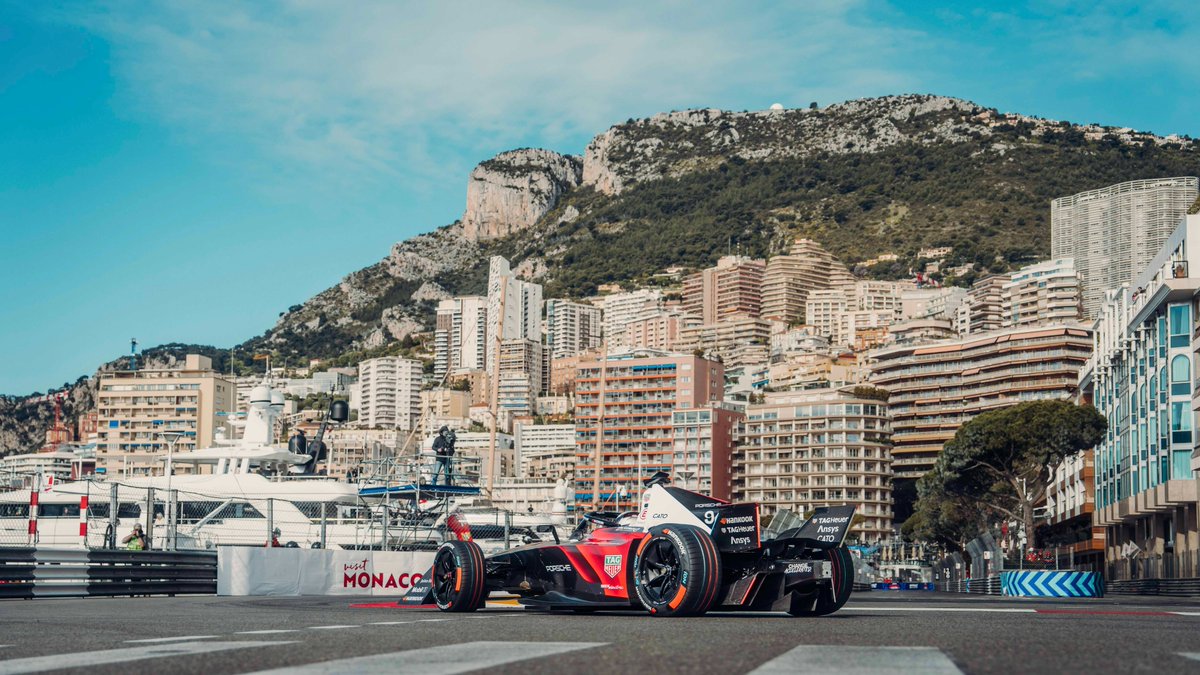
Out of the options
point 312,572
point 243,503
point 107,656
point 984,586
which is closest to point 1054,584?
point 984,586

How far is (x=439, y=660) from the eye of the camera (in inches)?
249

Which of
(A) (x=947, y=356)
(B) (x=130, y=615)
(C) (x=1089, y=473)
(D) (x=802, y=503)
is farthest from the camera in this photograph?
(A) (x=947, y=356)

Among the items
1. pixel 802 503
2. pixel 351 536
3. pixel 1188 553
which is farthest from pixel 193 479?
pixel 802 503

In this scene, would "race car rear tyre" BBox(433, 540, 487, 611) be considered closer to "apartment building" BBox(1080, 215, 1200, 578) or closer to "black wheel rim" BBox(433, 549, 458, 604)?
"black wheel rim" BBox(433, 549, 458, 604)

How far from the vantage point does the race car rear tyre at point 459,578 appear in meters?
14.3

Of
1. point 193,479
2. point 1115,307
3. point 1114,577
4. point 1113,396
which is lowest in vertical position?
point 1114,577

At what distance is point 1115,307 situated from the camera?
63500mm

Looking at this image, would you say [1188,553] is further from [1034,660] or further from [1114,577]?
[1034,660]

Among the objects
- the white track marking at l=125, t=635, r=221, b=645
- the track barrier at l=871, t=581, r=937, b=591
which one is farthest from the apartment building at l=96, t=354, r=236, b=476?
the white track marking at l=125, t=635, r=221, b=645

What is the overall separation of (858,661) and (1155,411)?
1959 inches

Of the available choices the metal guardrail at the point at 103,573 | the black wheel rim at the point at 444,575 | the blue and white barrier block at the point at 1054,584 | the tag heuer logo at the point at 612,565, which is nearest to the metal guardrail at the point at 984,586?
the blue and white barrier block at the point at 1054,584

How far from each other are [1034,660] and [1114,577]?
6307cm

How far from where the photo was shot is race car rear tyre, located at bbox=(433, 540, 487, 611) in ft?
47.0

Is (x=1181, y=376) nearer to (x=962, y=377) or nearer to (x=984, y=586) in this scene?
(x=984, y=586)
